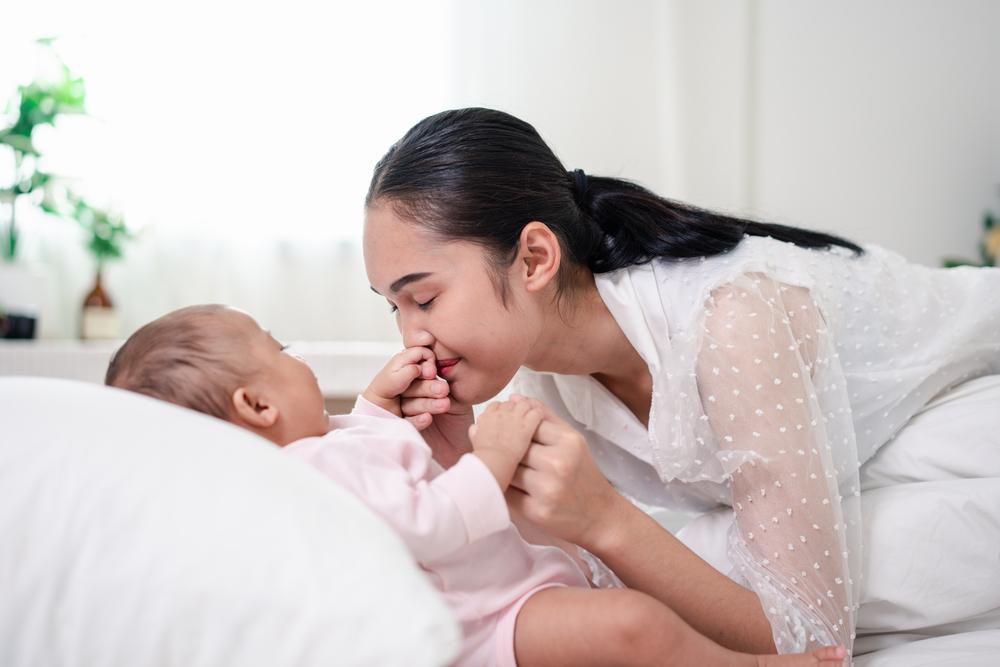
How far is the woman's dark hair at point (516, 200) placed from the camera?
1.28 m

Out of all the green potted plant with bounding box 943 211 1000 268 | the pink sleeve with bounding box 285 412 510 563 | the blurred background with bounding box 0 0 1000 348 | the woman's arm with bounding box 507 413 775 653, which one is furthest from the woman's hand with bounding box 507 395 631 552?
the green potted plant with bounding box 943 211 1000 268

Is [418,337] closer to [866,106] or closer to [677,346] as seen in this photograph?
[677,346]

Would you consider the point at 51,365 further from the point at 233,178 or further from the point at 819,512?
the point at 819,512

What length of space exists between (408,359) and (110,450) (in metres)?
0.58

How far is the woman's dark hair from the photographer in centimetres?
128

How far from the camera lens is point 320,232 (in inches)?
114

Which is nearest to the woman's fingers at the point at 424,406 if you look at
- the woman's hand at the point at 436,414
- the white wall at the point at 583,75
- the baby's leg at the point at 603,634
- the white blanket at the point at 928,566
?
the woman's hand at the point at 436,414

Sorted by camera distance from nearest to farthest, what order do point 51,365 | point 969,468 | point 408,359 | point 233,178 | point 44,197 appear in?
point 408,359 → point 969,468 → point 51,365 → point 44,197 → point 233,178

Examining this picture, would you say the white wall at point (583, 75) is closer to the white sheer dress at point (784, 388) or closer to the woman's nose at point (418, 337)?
the white sheer dress at point (784, 388)

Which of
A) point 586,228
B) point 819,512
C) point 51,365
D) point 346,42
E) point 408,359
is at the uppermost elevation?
A: point 346,42

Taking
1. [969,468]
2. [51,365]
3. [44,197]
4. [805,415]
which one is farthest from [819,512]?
[44,197]

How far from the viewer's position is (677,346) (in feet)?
4.14

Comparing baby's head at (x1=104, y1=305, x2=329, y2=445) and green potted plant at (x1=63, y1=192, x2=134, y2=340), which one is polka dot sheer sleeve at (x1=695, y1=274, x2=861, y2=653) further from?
green potted plant at (x1=63, y1=192, x2=134, y2=340)

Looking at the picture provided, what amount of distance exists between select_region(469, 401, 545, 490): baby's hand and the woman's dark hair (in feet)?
Answer: 1.18
